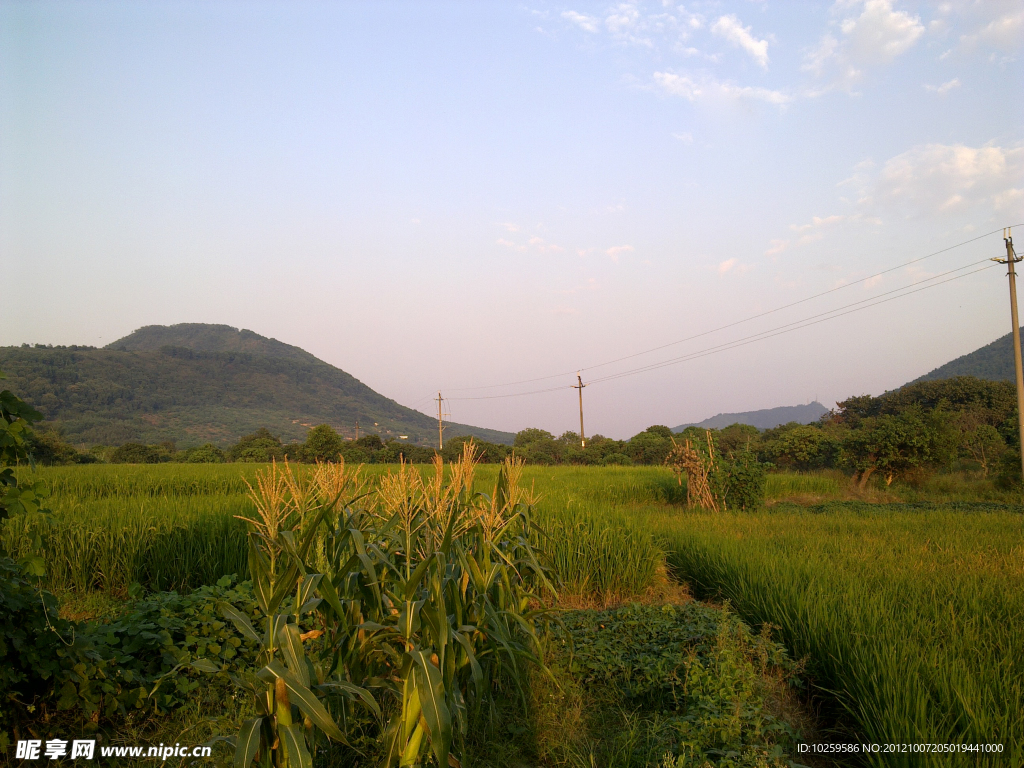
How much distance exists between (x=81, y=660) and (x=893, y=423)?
21.0 m

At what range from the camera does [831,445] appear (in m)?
24.6

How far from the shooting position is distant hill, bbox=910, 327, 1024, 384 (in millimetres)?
51500

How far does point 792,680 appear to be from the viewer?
398 centimetres

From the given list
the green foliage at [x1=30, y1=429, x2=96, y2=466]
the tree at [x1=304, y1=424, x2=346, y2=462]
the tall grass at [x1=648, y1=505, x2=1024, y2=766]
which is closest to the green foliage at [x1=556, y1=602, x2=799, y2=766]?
the tall grass at [x1=648, y1=505, x2=1024, y2=766]

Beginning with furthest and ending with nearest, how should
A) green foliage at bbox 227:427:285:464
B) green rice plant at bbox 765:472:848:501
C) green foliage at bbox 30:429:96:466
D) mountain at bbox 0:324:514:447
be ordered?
mountain at bbox 0:324:514:447 < green foliage at bbox 227:427:285:464 < green foliage at bbox 30:429:96:466 < green rice plant at bbox 765:472:848:501

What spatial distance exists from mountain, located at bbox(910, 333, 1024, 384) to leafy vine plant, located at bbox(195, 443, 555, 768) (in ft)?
196

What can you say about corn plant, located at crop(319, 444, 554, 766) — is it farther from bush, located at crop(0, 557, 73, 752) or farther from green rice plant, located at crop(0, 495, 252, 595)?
green rice plant, located at crop(0, 495, 252, 595)

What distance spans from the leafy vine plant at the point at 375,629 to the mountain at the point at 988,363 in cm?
5973

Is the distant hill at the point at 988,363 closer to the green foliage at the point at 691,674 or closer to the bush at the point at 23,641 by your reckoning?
the green foliage at the point at 691,674

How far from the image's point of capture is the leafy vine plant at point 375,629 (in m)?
2.31

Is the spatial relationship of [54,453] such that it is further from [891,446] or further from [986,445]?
[986,445]

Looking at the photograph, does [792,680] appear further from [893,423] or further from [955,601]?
[893,423]

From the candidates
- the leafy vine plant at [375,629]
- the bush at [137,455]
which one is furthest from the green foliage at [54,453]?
the leafy vine plant at [375,629]

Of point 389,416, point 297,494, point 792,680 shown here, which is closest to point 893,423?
point 792,680
